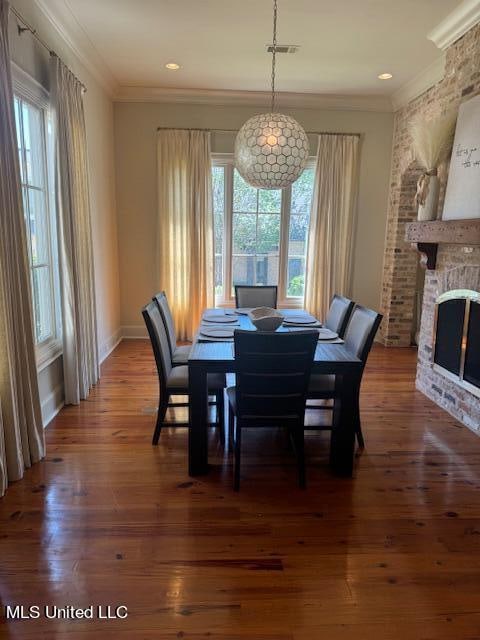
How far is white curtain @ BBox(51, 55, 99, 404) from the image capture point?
3.29 meters

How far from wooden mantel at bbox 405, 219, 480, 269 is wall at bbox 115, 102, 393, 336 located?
1797mm

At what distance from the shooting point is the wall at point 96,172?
291 centimetres

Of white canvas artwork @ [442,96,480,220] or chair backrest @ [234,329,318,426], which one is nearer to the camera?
chair backrest @ [234,329,318,426]

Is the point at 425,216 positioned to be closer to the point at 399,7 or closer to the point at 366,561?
the point at 399,7

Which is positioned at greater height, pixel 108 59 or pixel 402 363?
pixel 108 59

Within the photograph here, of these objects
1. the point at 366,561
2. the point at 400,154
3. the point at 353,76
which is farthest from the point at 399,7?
the point at 366,561

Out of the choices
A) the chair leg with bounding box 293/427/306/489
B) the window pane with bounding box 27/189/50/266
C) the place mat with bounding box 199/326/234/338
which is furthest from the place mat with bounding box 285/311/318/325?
the window pane with bounding box 27/189/50/266

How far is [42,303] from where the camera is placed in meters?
3.39

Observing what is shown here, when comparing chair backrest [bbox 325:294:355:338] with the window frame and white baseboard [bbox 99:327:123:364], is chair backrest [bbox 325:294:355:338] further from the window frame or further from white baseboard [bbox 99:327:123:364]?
white baseboard [bbox 99:327:123:364]

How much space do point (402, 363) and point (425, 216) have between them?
1862 millimetres

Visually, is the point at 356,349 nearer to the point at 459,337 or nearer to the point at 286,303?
the point at 459,337

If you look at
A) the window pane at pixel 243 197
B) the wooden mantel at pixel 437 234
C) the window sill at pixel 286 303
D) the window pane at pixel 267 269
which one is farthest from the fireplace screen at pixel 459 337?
the window pane at pixel 243 197

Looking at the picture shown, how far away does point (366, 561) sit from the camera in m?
1.94

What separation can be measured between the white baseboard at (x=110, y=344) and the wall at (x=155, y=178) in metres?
0.17
